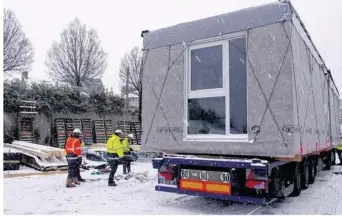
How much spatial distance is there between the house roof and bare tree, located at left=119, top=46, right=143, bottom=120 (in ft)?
94.0

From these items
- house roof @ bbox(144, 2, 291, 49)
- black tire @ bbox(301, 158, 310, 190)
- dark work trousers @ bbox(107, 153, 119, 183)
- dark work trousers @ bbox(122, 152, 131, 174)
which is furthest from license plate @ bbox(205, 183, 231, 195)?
dark work trousers @ bbox(122, 152, 131, 174)

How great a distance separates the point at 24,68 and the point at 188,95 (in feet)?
76.7

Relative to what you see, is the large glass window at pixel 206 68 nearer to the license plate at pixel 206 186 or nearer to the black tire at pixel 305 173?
the license plate at pixel 206 186

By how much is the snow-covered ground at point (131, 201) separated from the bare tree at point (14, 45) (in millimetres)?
18559

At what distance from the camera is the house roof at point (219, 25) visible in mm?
5276

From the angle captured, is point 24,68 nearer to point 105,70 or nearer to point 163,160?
point 105,70

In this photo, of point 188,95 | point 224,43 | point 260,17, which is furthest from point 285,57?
point 188,95

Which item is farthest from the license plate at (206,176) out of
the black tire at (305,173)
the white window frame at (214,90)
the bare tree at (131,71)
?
the bare tree at (131,71)

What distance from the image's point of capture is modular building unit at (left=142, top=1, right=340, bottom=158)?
5.18 meters

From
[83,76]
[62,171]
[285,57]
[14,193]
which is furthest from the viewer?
A: [83,76]

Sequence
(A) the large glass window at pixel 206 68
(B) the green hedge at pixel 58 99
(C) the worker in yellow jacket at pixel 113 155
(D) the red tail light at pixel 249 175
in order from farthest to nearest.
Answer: (B) the green hedge at pixel 58 99
(C) the worker in yellow jacket at pixel 113 155
(A) the large glass window at pixel 206 68
(D) the red tail light at pixel 249 175

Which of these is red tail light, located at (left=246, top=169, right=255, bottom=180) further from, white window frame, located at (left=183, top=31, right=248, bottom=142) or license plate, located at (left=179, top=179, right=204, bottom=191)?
license plate, located at (left=179, top=179, right=204, bottom=191)

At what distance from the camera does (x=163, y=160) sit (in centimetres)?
623

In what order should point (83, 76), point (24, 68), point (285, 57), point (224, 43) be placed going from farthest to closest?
point (83, 76) → point (24, 68) → point (224, 43) → point (285, 57)
